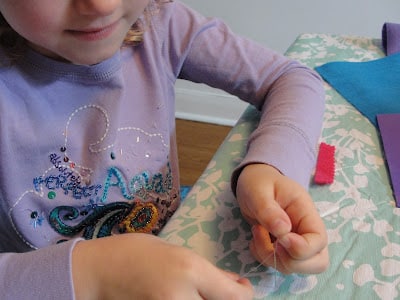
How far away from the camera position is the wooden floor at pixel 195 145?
5.30 feet

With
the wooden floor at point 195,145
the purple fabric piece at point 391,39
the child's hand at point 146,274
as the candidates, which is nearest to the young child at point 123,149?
the child's hand at point 146,274

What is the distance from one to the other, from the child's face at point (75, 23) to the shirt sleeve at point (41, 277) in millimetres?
182

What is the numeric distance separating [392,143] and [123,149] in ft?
1.04

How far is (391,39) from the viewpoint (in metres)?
0.82

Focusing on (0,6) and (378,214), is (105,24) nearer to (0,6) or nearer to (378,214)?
(0,6)

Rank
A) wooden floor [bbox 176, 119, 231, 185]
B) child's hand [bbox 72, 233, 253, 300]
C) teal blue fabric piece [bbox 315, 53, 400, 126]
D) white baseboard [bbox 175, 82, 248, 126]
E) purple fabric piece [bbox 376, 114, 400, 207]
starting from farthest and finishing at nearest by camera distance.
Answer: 1. white baseboard [bbox 175, 82, 248, 126]
2. wooden floor [bbox 176, 119, 231, 185]
3. teal blue fabric piece [bbox 315, 53, 400, 126]
4. purple fabric piece [bbox 376, 114, 400, 207]
5. child's hand [bbox 72, 233, 253, 300]

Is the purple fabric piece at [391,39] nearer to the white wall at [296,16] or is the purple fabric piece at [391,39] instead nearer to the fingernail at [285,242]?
the fingernail at [285,242]

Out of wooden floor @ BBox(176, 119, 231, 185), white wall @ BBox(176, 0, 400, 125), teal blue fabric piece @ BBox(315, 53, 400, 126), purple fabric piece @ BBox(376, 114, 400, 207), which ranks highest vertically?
Answer: purple fabric piece @ BBox(376, 114, 400, 207)

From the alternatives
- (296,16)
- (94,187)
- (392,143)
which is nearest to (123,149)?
(94,187)

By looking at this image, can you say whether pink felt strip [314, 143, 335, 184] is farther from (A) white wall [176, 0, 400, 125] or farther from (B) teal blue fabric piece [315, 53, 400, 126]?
(A) white wall [176, 0, 400, 125]

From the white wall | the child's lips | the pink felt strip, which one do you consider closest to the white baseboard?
the white wall

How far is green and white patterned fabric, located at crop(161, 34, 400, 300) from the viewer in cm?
41

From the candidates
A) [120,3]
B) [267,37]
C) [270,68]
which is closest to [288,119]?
[270,68]

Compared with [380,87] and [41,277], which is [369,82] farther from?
[41,277]
